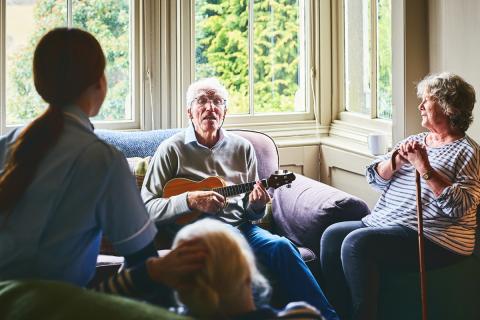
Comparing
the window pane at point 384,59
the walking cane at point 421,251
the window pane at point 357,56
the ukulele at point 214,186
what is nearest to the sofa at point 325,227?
the walking cane at point 421,251

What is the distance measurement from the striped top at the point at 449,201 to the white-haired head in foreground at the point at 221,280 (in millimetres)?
1835

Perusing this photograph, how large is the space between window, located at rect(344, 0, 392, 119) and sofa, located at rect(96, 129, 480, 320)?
30.8 inches

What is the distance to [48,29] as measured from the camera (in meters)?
4.20

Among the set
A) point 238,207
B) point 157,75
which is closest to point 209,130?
point 238,207

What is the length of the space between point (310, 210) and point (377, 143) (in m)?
0.65

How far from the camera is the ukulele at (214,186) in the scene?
341 centimetres

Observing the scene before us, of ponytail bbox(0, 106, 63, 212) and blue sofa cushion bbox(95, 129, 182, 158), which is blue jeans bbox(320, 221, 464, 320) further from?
ponytail bbox(0, 106, 63, 212)

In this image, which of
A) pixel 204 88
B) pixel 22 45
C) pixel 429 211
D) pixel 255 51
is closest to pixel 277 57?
pixel 255 51

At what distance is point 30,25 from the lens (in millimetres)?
4129

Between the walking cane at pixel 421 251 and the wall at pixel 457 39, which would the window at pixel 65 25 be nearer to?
the wall at pixel 457 39

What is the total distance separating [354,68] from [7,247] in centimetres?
331

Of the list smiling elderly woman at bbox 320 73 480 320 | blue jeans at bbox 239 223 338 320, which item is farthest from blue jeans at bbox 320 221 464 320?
blue jeans at bbox 239 223 338 320

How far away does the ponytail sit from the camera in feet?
5.53

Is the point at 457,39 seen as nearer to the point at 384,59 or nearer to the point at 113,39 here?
the point at 384,59
